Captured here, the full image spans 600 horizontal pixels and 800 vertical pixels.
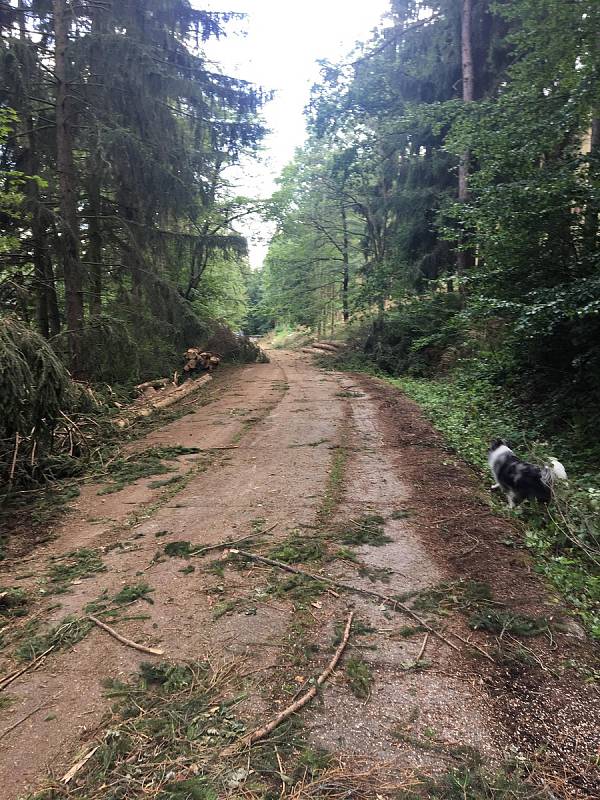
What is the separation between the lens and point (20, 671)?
9.41 ft

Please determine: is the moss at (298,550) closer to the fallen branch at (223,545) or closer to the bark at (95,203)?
the fallen branch at (223,545)

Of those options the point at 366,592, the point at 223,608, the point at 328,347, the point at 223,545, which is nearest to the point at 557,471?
the point at 366,592

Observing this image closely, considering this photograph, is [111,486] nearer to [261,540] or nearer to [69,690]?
[261,540]

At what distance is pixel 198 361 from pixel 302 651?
48.3ft

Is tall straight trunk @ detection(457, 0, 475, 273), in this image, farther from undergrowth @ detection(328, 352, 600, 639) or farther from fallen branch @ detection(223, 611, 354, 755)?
fallen branch @ detection(223, 611, 354, 755)

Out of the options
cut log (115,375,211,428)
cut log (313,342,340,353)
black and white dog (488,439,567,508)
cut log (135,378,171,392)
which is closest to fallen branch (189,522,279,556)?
black and white dog (488,439,567,508)

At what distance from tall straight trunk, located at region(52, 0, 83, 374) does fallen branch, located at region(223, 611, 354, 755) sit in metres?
8.36

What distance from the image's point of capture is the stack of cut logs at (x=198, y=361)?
1642 cm

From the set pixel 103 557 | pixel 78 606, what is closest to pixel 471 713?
pixel 78 606

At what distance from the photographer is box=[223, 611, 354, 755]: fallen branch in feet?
7.45

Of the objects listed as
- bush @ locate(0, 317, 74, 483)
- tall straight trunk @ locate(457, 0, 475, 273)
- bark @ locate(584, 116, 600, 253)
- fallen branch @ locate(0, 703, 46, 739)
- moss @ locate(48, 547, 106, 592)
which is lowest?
moss @ locate(48, 547, 106, 592)

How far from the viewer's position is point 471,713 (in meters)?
2.45

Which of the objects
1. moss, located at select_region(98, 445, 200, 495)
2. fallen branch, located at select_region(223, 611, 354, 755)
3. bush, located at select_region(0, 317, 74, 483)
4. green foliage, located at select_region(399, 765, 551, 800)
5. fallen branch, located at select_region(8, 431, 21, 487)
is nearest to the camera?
green foliage, located at select_region(399, 765, 551, 800)

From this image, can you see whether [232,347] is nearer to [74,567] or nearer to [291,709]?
[74,567]
